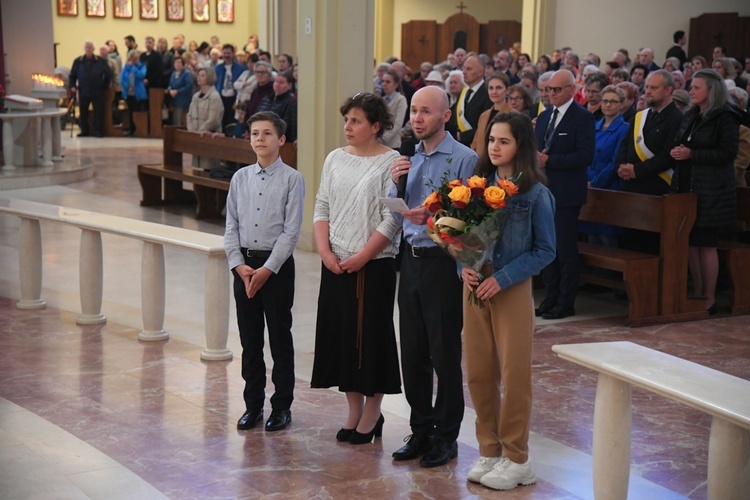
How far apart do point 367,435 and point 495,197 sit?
141cm

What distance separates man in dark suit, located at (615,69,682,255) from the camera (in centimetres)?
754

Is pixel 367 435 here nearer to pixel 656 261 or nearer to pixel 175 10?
pixel 656 261

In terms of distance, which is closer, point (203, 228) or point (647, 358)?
point (647, 358)

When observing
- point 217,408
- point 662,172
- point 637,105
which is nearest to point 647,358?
point 217,408

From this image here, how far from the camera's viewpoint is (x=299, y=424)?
Answer: 4.98 meters

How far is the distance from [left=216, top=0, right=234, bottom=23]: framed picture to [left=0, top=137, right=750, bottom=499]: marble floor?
826 inches

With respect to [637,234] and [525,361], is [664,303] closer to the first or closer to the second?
[637,234]

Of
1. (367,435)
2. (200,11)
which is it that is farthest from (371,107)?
(200,11)

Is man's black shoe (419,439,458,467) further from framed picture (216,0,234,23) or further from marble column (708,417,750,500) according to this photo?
framed picture (216,0,234,23)

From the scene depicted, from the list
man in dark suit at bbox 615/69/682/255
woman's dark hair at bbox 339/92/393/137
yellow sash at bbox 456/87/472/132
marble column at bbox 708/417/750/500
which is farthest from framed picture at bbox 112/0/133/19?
marble column at bbox 708/417/750/500

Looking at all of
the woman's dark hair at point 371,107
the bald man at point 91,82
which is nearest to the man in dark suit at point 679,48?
the bald man at point 91,82

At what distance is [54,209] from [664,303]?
442cm

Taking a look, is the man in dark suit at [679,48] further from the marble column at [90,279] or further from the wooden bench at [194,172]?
the marble column at [90,279]

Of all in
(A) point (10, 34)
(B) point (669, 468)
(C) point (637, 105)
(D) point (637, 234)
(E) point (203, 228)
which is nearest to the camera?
(B) point (669, 468)
